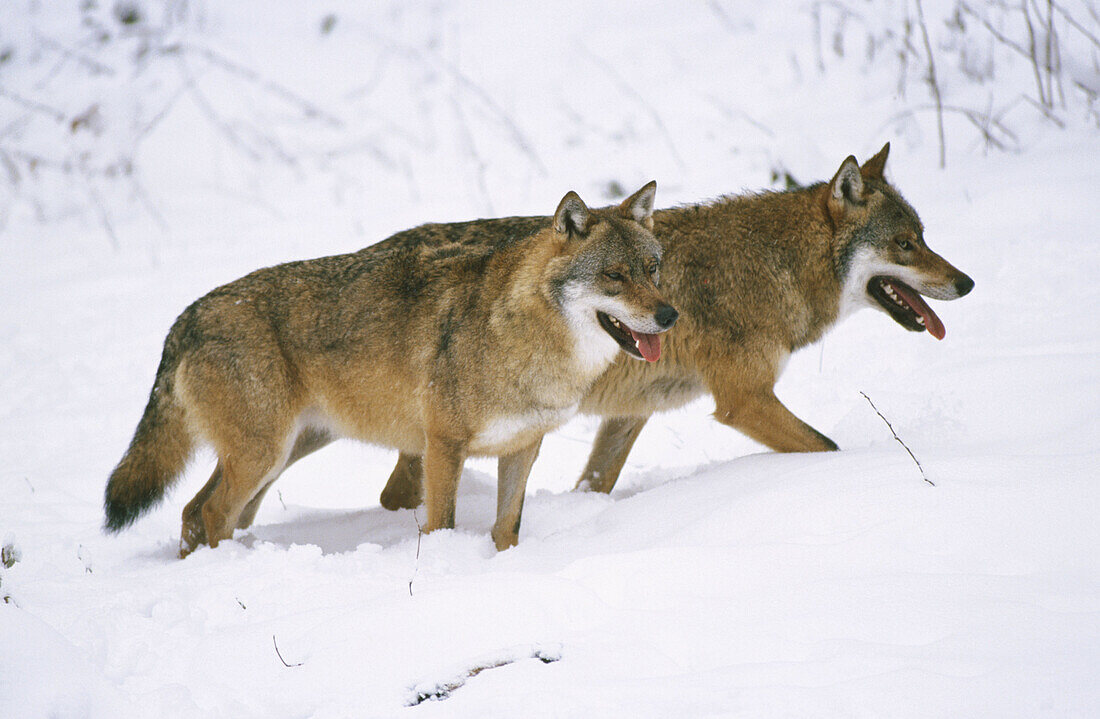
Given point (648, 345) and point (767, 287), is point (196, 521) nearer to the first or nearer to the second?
point (648, 345)

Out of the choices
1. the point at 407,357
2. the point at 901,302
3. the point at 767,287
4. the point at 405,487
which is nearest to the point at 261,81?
the point at 405,487

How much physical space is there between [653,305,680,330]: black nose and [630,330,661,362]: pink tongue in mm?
153

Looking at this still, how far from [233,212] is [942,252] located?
27.5 feet

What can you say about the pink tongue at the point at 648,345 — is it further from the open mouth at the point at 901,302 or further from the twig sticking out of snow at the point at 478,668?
the twig sticking out of snow at the point at 478,668

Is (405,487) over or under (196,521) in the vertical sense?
under

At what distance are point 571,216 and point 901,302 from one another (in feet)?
6.74

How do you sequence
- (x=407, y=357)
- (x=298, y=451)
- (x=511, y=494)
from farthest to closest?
(x=298, y=451) < (x=407, y=357) < (x=511, y=494)

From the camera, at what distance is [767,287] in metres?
4.91

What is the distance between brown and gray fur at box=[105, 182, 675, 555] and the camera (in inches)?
173

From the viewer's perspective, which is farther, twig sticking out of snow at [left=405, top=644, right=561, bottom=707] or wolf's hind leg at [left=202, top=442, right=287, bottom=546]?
wolf's hind leg at [left=202, top=442, right=287, bottom=546]

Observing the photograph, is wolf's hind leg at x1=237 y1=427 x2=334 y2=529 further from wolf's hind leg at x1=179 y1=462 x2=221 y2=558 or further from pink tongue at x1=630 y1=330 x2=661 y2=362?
pink tongue at x1=630 y1=330 x2=661 y2=362

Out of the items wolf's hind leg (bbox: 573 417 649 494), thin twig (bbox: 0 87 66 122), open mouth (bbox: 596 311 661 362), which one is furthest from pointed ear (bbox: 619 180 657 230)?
thin twig (bbox: 0 87 66 122)

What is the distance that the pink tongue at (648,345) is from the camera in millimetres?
4152

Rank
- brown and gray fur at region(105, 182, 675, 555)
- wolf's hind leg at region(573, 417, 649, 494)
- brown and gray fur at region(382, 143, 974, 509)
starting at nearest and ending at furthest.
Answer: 1. brown and gray fur at region(105, 182, 675, 555)
2. brown and gray fur at region(382, 143, 974, 509)
3. wolf's hind leg at region(573, 417, 649, 494)
